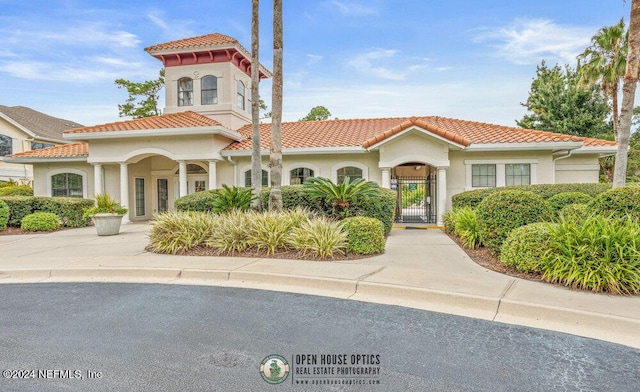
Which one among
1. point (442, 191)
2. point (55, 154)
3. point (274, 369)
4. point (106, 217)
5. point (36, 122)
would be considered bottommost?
point (274, 369)

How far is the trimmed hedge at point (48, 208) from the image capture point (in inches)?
597

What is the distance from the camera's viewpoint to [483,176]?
1575 cm

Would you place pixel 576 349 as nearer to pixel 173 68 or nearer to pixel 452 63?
pixel 452 63

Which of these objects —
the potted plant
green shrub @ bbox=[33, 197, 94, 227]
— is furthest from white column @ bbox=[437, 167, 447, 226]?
green shrub @ bbox=[33, 197, 94, 227]

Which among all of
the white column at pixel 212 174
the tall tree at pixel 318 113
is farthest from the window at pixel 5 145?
the tall tree at pixel 318 113

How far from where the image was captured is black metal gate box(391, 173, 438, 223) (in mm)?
16625

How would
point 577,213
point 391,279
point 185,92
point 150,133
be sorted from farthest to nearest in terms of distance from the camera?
point 185,92
point 150,133
point 577,213
point 391,279

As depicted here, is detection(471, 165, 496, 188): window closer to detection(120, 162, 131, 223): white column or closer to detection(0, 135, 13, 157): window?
detection(120, 162, 131, 223): white column

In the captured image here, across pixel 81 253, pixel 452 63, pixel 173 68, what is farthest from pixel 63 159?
pixel 452 63

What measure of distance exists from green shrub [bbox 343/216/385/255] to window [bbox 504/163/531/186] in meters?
9.49

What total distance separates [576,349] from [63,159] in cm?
2141

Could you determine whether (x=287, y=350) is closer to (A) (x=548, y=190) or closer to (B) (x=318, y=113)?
(A) (x=548, y=190)

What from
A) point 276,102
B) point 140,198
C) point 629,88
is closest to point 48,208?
point 140,198

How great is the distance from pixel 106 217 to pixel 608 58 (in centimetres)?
2806
